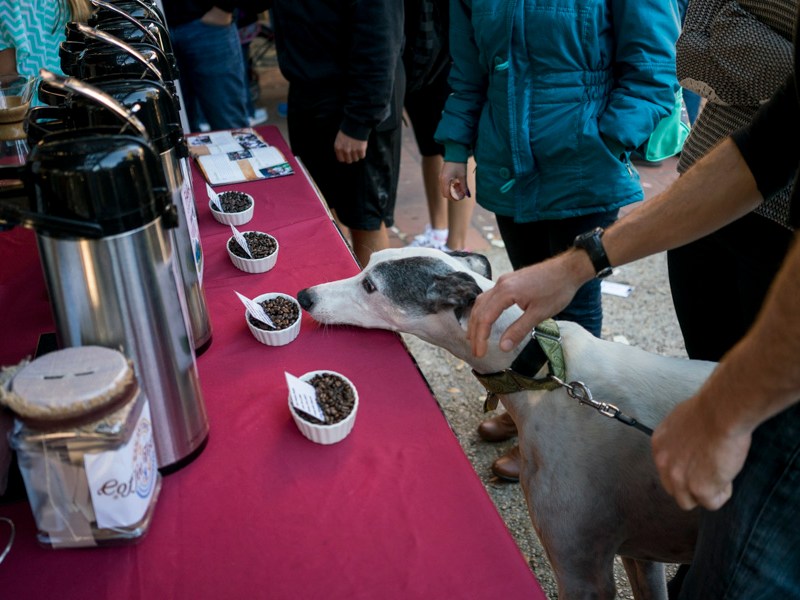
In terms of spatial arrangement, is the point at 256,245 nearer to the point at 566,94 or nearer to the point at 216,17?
the point at 566,94

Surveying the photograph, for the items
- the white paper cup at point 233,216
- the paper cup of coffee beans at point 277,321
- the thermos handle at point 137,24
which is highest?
the thermos handle at point 137,24

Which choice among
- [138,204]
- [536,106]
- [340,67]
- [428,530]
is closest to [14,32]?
[340,67]

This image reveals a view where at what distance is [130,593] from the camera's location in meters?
0.97

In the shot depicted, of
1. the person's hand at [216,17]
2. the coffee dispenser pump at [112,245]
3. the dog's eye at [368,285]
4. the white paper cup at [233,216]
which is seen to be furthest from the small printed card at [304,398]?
the person's hand at [216,17]

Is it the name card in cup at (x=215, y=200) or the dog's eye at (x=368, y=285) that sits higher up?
the dog's eye at (x=368, y=285)

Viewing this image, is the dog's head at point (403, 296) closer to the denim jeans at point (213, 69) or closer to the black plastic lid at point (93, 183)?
the black plastic lid at point (93, 183)

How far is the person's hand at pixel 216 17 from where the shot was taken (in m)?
3.96

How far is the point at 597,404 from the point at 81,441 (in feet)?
3.03

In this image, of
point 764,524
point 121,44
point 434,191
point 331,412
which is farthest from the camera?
point 434,191

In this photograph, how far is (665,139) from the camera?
7.06 feet

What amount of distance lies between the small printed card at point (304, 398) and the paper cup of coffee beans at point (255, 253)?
2.02 feet

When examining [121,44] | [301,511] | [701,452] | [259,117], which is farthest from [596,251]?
[259,117]

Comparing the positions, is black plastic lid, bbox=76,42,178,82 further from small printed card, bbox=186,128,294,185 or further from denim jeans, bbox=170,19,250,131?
denim jeans, bbox=170,19,250,131

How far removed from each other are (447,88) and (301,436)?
279 centimetres
